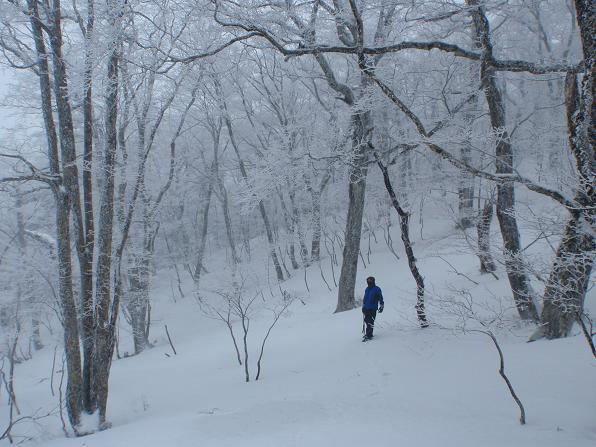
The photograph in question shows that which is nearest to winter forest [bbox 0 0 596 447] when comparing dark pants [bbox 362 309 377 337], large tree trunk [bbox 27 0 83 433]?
large tree trunk [bbox 27 0 83 433]

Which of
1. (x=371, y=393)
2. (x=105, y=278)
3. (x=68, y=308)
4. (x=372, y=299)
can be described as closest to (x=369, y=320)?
(x=372, y=299)

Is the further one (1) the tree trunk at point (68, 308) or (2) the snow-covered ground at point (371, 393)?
(1) the tree trunk at point (68, 308)

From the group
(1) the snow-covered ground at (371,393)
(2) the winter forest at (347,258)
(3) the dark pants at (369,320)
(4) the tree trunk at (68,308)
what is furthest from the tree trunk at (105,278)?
(3) the dark pants at (369,320)

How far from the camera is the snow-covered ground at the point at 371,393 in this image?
150 inches

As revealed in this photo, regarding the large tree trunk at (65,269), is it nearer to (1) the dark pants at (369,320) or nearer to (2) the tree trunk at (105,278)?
(2) the tree trunk at (105,278)

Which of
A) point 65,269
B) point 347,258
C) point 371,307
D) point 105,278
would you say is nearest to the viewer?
point 65,269

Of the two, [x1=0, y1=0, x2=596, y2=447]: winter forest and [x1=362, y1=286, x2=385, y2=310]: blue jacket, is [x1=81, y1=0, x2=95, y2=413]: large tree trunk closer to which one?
[x1=0, y1=0, x2=596, y2=447]: winter forest

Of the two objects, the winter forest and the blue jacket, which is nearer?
the winter forest

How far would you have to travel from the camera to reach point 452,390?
15.3 ft

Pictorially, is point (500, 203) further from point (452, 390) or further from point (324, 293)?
point (324, 293)

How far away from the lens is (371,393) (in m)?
5.14

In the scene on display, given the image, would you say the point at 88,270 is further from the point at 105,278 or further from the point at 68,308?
the point at 68,308

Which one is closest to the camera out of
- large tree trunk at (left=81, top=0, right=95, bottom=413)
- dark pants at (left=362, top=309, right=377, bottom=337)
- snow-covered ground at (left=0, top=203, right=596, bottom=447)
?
snow-covered ground at (left=0, top=203, right=596, bottom=447)

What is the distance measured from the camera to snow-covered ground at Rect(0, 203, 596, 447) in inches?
150
